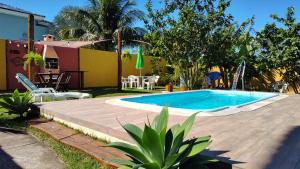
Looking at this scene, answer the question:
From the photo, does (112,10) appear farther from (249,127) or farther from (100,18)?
(249,127)

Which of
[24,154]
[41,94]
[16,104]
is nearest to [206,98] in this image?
[41,94]

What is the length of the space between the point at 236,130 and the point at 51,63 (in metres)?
13.7

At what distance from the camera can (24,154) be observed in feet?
14.9

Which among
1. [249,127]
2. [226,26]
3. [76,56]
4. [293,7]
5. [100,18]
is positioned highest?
[100,18]

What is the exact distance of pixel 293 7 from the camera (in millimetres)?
15008

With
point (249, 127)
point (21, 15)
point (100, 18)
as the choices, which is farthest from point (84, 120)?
point (21, 15)

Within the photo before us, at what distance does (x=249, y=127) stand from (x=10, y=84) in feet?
41.8

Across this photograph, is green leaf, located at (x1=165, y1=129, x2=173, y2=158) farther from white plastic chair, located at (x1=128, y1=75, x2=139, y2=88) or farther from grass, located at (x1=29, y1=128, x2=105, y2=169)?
white plastic chair, located at (x1=128, y1=75, x2=139, y2=88)

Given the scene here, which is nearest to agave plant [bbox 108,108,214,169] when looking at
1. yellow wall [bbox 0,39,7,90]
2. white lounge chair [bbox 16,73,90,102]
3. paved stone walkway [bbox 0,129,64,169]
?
paved stone walkway [bbox 0,129,64,169]

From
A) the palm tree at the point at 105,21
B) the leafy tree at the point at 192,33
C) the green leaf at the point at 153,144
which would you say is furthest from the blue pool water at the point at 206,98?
the palm tree at the point at 105,21

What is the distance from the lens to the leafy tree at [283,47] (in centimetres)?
1462

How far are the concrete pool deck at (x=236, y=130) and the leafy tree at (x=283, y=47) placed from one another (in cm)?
938

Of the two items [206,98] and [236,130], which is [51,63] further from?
[236,130]

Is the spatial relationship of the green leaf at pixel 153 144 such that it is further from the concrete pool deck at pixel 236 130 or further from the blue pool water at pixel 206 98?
the blue pool water at pixel 206 98
